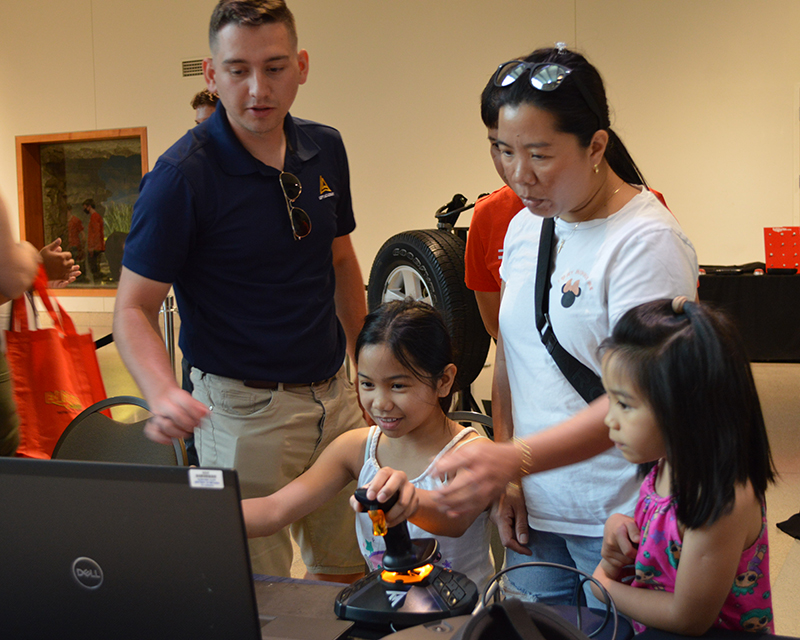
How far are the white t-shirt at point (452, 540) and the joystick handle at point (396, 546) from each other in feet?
1.59

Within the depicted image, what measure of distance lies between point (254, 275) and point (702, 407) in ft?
3.13

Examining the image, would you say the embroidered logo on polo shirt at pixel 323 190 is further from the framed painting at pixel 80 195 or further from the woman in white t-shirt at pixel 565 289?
the framed painting at pixel 80 195

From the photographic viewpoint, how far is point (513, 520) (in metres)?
1.36

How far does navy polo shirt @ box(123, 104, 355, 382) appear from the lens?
147cm

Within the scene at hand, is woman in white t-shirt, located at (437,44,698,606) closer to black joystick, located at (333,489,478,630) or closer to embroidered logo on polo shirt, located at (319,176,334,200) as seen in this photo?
black joystick, located at (333,489,478,630)

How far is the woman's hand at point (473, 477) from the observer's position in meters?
0.95

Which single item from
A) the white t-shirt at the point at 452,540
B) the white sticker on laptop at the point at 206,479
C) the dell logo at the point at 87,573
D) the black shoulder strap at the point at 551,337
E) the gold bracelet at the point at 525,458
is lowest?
the white t-shirt at the point at 452,540

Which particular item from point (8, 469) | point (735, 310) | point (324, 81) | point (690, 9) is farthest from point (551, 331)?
point (324, 81)

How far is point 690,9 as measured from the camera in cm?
650

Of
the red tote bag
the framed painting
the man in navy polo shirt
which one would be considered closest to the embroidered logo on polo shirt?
the man in navy polo shirt

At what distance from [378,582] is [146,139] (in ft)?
28.7

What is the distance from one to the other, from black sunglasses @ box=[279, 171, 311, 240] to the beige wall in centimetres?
554

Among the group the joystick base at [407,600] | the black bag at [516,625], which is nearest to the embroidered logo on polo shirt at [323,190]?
the joystick base at [407,600]

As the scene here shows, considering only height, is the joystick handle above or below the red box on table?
below
